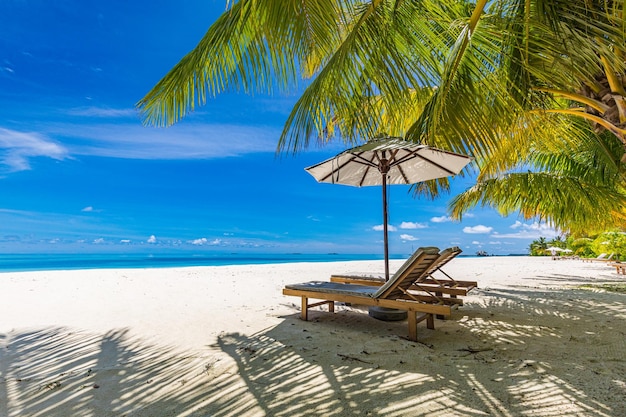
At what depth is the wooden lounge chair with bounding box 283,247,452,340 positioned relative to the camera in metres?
3.05

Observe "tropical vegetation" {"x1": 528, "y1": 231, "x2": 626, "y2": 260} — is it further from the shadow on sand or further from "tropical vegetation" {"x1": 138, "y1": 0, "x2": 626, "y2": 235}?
"tropical vegetation" {"x1": 138, "y1": 0, "x2": 626, "y2": 235}

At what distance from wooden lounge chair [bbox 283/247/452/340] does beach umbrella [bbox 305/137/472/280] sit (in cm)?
55

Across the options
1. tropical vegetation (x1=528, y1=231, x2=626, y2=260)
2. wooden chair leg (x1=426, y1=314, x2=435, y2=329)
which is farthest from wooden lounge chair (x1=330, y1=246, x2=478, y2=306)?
tropical vegetation (x1=528, y1=231, x2=626, y2=260)

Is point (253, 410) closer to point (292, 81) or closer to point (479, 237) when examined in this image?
point (292, 81)

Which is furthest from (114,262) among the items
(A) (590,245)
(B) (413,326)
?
(A) (590,245)

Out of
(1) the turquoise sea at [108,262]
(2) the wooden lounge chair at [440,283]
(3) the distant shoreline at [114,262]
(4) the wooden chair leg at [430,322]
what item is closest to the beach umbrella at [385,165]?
(2) the wooden lounge chair at [440,283]

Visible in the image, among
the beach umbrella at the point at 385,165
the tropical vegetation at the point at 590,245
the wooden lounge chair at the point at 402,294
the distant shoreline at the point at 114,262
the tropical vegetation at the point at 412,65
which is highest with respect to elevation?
the tropical vegetation at the point at 412,65

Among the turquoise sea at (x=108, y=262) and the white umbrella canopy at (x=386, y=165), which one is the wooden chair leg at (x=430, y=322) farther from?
the turquoise sea at (x=108, y=262)

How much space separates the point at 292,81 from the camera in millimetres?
3258

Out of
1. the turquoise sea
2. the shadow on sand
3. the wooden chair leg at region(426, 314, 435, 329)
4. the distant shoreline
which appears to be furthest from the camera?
the turquoise sea

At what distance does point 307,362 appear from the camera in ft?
8.33

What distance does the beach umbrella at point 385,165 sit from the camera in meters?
3.61

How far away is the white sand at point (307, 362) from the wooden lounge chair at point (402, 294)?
27 centimetres

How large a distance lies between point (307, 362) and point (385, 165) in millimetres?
2412
